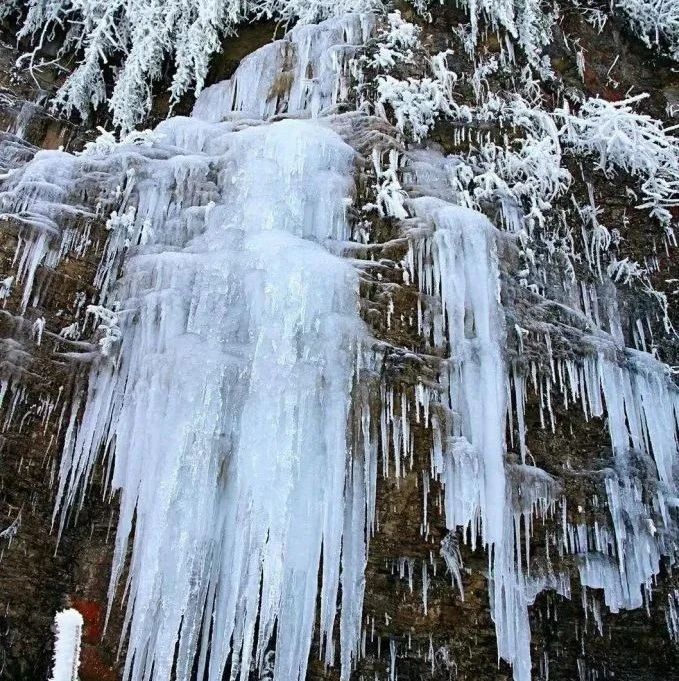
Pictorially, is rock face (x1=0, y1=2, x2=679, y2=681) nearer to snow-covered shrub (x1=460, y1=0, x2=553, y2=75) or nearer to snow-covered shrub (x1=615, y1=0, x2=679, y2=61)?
snow-covered shrub (x1=460, y1=0, x2=553, y2=75)

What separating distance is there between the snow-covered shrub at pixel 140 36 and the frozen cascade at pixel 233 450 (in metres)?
2.91

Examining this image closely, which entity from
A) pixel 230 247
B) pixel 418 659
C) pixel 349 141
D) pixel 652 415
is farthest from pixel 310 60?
pixel 418 659

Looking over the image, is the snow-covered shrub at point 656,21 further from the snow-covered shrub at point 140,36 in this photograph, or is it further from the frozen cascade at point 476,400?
the frozen cascade at point 476,400

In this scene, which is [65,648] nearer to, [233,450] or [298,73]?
[233,450]

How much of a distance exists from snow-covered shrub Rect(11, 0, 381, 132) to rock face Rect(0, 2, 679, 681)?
4.96ft

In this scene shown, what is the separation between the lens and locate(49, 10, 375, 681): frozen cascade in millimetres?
3947

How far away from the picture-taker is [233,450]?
166 inches

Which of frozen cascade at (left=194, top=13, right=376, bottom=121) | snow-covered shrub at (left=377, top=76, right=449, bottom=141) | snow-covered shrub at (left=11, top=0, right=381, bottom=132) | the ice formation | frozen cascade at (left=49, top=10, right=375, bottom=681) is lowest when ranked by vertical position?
the ice formation

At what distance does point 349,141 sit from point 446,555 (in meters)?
3.51

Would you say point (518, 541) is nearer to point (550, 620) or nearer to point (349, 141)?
point (550, 620)

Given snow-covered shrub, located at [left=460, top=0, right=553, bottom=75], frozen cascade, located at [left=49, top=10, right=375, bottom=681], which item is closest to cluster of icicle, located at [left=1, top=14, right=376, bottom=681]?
frozen cascade, located at [left=49, top=10, right=375, bottom=681]

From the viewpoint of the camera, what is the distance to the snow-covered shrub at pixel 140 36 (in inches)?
283

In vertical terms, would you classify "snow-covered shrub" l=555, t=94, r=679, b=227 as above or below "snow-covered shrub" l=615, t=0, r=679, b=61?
below

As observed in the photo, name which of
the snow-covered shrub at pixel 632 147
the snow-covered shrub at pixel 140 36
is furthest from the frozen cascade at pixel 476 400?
the snow-covered shrub at pixel 140 36
